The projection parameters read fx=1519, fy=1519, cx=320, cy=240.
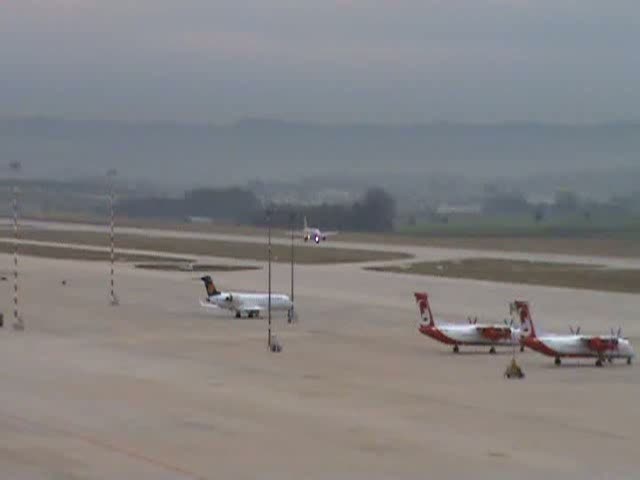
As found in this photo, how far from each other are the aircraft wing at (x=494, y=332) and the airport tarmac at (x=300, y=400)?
166 centimetres

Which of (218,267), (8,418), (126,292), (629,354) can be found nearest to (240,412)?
(8,418)

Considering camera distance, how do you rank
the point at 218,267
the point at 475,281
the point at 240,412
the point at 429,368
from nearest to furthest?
the point at 240,412 < the point at 429,368 < the point at 475,281 < the point at 218,267

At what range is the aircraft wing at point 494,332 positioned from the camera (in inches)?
2763

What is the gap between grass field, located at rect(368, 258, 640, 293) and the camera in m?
110

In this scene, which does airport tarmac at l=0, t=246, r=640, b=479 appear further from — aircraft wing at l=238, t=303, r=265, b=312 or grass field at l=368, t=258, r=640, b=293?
grass field at l=368, t=258, r=640, b=293

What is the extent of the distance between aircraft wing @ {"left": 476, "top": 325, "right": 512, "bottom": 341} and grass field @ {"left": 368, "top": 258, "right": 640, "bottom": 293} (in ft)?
119

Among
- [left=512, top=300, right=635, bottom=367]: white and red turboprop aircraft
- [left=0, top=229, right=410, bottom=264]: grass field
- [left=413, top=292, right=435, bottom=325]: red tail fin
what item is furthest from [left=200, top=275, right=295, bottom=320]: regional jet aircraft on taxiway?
[left=0, top=229, right=410, bottom=264]: grass field

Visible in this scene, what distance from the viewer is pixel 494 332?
7031 centimetres

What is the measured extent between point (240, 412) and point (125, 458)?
892 centimetres

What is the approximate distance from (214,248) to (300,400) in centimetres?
10648

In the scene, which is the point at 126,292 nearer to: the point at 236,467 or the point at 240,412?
the point at 240,412

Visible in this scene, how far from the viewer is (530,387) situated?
57.6 meters

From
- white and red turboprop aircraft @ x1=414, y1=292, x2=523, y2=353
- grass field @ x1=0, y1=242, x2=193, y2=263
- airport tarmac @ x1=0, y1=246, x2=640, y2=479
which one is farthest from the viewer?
grass field @ x1=0, y1=242, x2=193, y2=263

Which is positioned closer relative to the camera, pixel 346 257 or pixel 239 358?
pixel 239 358
